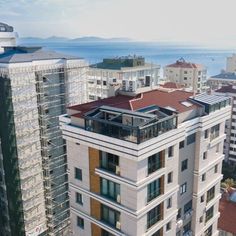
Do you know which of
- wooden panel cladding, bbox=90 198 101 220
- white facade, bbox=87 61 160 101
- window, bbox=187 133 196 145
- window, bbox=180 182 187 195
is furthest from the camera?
white facade, bbox=87 61 160 101

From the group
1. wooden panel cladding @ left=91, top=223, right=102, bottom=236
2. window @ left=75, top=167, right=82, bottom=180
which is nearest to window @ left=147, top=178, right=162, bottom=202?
wooden panel cladding @ left=91, top=223, right=102, bottom=236

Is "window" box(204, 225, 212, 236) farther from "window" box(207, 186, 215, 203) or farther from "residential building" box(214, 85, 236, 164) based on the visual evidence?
"residential building" box(214, 85, 236, 164)

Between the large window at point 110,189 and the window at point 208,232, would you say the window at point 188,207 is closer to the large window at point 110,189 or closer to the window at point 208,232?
the window at point 208,232

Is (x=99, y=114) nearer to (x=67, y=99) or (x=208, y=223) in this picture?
(x=208, y=223)

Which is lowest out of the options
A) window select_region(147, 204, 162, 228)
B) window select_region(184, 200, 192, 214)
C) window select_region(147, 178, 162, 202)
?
window select_region(184, 200, 192, 214)

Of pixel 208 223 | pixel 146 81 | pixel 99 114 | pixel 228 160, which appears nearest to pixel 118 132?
pixel 99 114

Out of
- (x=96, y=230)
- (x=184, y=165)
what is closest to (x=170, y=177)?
(x=184, y=165)

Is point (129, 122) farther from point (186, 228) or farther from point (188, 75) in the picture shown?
point (188, 75)
